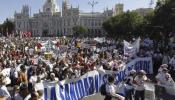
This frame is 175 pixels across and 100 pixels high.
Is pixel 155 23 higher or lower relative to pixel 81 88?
higher

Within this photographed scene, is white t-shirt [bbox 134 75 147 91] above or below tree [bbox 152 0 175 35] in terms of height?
below

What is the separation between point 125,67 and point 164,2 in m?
33.4

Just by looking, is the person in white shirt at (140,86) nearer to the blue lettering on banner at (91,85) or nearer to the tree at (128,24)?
the blue lettering on banner at (91,85)

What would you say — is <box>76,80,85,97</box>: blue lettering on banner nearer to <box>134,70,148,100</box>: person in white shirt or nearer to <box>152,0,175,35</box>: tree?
<box>134,70,148,100</box>: person in white shirt

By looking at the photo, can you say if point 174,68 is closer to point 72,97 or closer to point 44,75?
point 44,75

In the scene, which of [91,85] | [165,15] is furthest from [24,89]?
[165,15]

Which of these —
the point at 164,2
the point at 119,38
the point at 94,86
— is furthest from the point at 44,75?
the point at 119,38

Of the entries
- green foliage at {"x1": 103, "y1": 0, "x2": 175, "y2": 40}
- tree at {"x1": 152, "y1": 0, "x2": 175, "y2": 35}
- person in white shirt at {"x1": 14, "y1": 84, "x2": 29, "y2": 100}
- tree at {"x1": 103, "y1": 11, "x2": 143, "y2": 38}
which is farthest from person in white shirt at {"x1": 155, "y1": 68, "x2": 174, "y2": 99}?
tree at {"x1": 103, "y1": 11, "x2": 143, "y2": 38}

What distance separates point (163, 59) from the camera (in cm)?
2541

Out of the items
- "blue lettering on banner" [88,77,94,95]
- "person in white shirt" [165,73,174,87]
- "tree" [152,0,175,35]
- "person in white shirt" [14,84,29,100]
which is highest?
"tree" [152,0,175,35]

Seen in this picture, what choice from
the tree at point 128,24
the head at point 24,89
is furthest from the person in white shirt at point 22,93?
the tree at point 128,24

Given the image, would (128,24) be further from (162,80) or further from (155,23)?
(162,80)

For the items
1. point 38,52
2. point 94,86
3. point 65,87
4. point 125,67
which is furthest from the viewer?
point 38,52

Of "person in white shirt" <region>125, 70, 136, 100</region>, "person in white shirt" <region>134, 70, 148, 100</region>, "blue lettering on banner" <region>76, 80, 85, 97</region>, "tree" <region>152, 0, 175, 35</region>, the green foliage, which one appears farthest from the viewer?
the green foliage
